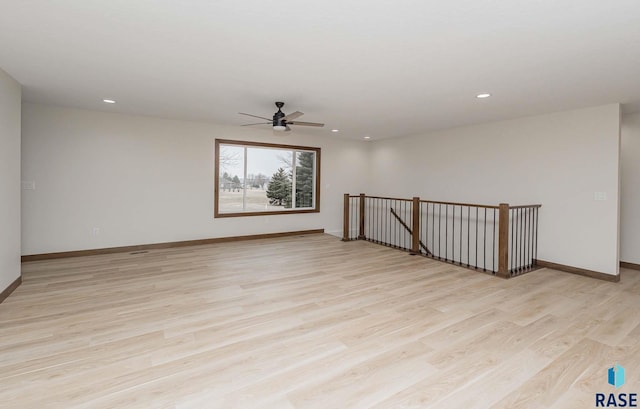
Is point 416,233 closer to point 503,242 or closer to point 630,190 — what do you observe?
point 503,242

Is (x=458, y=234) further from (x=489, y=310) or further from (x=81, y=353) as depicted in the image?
(x=81, y=353)

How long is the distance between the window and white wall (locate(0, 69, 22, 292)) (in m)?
3.04

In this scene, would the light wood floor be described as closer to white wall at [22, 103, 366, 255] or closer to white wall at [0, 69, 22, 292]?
white wall at [0, 69, 22, 292]

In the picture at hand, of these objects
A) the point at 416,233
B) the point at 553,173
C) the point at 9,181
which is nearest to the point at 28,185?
the point at 9,181

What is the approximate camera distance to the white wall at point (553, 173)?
14.2ft

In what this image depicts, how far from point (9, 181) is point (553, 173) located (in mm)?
7332

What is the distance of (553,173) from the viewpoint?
191 inches

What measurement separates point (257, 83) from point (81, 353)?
3.07 metres

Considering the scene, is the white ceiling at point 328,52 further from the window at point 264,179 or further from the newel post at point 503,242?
the window at point 264,179

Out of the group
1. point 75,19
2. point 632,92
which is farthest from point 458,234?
point 75,19

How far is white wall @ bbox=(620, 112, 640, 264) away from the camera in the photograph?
4.82 metres

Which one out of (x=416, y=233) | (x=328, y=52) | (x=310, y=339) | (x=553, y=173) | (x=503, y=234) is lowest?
(x=310, y=339)

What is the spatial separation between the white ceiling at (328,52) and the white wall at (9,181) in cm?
28

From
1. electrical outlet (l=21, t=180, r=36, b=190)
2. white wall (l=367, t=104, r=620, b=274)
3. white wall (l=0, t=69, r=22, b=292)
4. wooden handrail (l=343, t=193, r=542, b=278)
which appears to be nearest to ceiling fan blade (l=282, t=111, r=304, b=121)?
wooden handrail (l=343, t=193, r=542, b=278)
